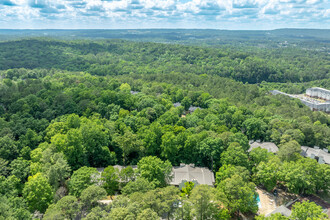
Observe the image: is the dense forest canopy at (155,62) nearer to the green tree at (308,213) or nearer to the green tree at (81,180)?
the green tree at (81,180)

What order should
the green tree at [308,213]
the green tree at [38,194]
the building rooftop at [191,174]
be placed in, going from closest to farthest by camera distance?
1. the green tree at [308,213]
2. the green tree at [38,194]
3. the building rooftop at [191,174]

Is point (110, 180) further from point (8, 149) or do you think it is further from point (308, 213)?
point (308, 213)

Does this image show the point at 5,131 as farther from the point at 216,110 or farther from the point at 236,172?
the point at 216,110

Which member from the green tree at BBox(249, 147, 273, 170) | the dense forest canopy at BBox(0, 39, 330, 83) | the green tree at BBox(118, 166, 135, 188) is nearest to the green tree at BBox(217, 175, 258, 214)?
the green tree at BBox(249, 147, 273, 170)

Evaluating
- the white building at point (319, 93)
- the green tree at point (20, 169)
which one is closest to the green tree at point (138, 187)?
the green tree at point (20, 169)

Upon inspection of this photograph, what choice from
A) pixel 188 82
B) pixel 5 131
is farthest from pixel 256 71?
pixel 5 131

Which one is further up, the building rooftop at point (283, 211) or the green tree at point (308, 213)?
the green tree at point (308, 213)
